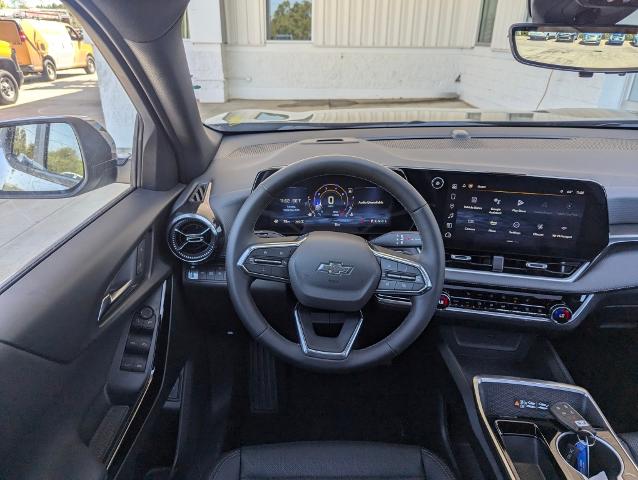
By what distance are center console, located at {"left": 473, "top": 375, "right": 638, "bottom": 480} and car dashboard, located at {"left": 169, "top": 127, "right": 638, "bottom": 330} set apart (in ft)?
0.82

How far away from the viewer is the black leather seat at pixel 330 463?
156 cm

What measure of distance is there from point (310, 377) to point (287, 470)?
2.34ft

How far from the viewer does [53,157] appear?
149cm

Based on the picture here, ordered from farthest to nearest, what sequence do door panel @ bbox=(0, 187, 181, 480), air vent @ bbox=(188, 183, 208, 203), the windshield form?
the windshield → air vent @ bbox=(188, 183, 208, 203) → door panel @ bbox=(0, 187, 181, 480)

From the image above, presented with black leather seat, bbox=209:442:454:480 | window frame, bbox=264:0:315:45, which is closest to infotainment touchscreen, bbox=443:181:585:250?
black leather seat, bbox=209:442:454:480

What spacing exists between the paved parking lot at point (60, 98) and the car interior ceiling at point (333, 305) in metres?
0.15

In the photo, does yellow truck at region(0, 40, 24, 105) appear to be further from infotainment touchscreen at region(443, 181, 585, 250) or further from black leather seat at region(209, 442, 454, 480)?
infotainment touchscreen at region(443, 181, 585, 250)

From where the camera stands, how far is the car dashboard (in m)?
1.67

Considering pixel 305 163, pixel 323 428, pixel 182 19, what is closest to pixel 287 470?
pixel 323 428

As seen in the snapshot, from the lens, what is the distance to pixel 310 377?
2.28 m

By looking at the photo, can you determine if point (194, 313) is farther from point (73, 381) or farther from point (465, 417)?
Answer: point (465, 417)

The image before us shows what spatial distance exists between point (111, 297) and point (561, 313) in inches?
61.3

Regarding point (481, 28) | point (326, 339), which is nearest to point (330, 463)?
point (326, 339)

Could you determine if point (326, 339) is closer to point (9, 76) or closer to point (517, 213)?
A: point (517, 213)
